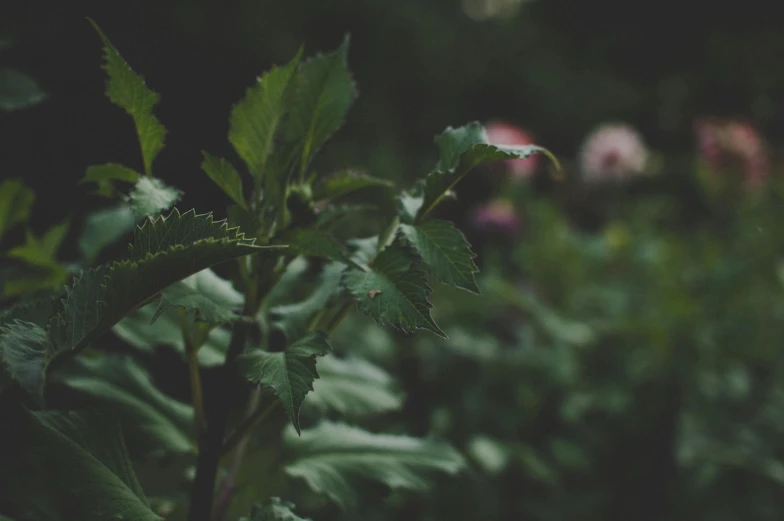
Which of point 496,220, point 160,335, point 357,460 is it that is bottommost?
point 496,220

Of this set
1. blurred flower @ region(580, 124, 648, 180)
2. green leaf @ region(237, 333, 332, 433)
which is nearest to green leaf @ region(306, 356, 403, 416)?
green leaf @ region(237, 333, 332, 433)

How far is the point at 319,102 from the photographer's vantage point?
2.26 ft

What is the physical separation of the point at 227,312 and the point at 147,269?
0.12 m

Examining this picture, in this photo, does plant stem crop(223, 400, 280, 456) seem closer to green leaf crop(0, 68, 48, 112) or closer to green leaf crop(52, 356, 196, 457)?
green leaf crop(52, 356, 196, 457)

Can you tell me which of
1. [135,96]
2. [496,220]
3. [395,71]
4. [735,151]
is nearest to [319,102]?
[135,96]

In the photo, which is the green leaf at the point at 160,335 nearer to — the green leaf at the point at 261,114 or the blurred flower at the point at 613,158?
the green leaf at the point at 261,114

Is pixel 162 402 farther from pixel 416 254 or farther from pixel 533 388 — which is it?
pixel 533 388

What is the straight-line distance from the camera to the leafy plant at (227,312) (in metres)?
0.51

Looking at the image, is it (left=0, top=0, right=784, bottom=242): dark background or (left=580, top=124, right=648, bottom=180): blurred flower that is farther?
(left=580, top=124, right=648, bottom=180): blurred flower

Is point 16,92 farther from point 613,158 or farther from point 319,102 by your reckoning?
point 613,158

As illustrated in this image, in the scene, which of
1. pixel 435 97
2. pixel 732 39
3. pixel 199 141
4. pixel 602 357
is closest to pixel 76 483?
pixel 199 141

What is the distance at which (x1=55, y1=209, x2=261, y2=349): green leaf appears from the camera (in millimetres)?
487

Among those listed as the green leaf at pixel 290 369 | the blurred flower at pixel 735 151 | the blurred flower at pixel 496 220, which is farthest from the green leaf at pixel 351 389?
the blurred flower at pixel 735 151

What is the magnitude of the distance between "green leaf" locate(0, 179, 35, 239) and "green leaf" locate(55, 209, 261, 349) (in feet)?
1.45
